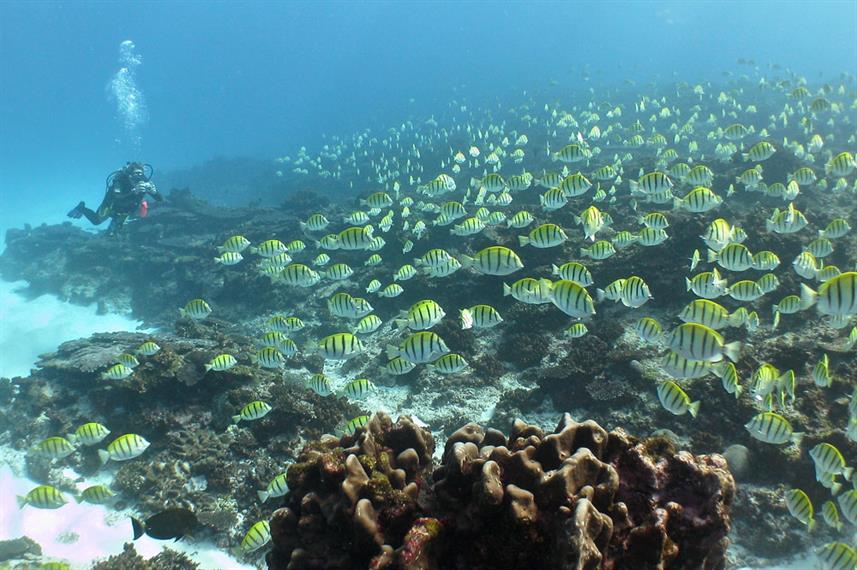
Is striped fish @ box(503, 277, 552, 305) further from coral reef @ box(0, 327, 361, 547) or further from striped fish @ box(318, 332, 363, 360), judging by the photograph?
coral reef @ box(0, 327, 361, 547)

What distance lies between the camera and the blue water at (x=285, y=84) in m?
87.6

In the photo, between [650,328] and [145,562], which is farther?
[650,328]

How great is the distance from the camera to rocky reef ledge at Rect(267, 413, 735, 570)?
2.79 meters

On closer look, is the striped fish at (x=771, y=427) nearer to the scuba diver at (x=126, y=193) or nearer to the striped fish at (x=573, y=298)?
the striped fish at (x=573, y=298)

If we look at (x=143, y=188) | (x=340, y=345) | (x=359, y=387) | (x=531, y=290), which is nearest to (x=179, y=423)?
(x=359, y=387)

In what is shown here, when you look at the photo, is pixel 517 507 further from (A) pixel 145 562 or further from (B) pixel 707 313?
(A) pixel 145 562

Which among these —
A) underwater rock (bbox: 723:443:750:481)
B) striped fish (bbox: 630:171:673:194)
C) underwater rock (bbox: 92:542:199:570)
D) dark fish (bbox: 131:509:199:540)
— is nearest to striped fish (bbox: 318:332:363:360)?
dark fish (bbox: 131:509:199:540)

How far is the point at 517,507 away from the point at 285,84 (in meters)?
226

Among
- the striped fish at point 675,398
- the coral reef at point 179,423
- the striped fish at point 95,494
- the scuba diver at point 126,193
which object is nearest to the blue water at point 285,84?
the scuba diver at point 126,193

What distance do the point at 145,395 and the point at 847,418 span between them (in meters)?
10.8

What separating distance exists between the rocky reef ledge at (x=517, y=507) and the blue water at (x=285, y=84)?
218 ft

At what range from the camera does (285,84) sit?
200 meters

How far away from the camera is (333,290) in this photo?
13.7m

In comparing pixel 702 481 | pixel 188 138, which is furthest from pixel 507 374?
pixel 188 138
